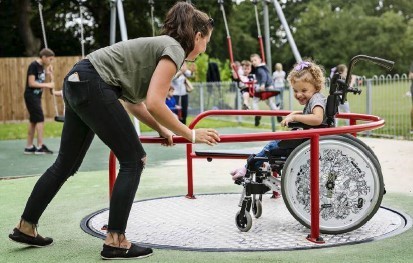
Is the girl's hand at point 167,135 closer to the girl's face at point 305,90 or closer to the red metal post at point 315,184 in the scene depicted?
the red metal post at point 315,184

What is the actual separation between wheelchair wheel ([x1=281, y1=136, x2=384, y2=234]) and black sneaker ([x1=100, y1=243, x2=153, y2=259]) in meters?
1.04

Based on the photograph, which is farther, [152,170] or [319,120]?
[152,170]

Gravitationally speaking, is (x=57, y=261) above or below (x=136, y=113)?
below

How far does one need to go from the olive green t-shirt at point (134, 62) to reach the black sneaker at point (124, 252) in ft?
2.83

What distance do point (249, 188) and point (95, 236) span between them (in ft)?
3.55

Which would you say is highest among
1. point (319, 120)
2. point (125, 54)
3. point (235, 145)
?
point (125, 54)

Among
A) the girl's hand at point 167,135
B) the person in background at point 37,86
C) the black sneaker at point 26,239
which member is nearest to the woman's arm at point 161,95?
the girl's hand at point 167,135

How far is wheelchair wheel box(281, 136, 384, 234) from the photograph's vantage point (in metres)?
4.56

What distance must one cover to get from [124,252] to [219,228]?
3.46ft

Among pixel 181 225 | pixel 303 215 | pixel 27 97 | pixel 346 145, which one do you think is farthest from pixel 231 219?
pixel 27 97

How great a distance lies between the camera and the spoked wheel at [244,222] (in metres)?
4.74

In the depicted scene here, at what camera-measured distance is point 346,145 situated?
455cm

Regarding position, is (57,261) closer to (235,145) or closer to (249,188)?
(249,188)

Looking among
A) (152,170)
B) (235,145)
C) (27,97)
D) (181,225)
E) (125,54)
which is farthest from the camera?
(235,145)
